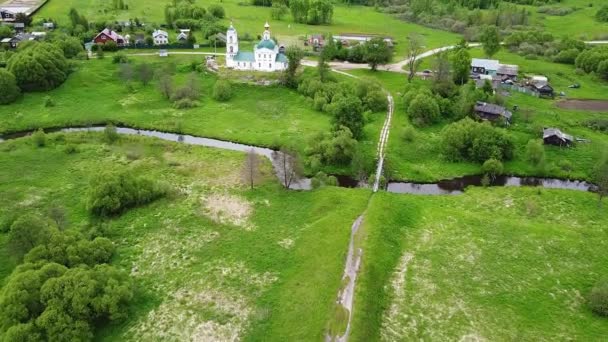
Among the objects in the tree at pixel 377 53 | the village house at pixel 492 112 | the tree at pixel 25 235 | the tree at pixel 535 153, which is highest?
the tree at pixel 377 53

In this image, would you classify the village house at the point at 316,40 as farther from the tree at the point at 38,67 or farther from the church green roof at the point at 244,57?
the tree at the point at 38,67

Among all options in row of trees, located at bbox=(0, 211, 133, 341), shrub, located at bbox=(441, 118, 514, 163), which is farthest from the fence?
row of trees, located at bbox=(0, 211, 133, 341)

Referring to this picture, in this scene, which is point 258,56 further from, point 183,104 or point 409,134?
point 409,134

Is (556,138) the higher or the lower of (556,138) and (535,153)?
the higher

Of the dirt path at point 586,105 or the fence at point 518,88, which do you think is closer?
the dirt path at point 586,105

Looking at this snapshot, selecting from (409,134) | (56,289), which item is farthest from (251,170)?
(56,289)

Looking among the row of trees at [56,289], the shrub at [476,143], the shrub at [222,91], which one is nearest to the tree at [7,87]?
the shrub at [222,91]

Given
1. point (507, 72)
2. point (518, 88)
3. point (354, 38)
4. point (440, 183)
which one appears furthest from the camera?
point (354, 38)
